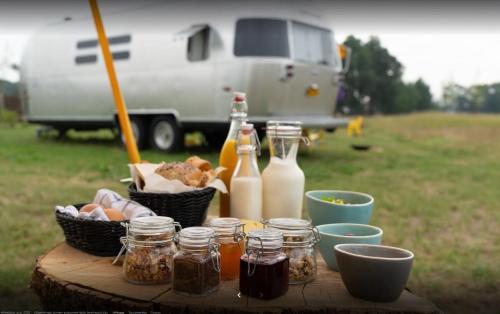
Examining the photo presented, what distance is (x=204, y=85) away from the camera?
579 cm

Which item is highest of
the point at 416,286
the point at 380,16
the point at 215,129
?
the point at 380,16

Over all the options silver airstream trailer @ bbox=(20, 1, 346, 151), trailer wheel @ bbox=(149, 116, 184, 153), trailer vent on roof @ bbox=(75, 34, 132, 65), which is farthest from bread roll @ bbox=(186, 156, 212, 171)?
trailer vent on roof @ bbox=(75, 34, 132, 65)

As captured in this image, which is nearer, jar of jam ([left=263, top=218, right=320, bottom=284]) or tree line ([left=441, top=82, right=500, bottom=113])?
jar of jam ([left=263, top=218, right=320, bottom=284])

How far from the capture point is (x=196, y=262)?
863 mm

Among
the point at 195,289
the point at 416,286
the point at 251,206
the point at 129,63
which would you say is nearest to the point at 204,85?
the point at 129,63

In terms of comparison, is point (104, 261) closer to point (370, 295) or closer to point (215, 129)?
point (370, 295)

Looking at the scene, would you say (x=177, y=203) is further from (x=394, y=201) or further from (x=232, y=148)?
(x=394, y=201)

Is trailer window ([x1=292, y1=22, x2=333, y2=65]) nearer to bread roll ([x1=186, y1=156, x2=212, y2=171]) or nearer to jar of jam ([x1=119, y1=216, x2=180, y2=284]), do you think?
bread roll ([x1=186, y1=156, x2=212, y2=171])

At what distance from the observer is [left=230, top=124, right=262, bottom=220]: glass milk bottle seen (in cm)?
125

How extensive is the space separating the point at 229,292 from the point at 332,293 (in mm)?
202

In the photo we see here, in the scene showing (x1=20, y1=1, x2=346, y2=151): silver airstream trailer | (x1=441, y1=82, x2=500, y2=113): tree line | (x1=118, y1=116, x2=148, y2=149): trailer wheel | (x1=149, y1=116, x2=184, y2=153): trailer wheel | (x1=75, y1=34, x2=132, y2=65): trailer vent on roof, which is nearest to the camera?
(x1=20, y1=1, x2=346, y2=151): silver airstream trailer

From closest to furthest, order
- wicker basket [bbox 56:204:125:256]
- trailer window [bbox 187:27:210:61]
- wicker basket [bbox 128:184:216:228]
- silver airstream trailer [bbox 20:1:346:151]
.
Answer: wicker basket [bbox 56:204:125:256] < wicker basket [bbox 128:184:216:228] < silver airstream trailer [bbox 20:1:346:151] < trailer window [bbox 187:27:210:61]

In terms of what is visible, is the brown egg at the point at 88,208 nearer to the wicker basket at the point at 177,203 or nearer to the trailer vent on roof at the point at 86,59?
the wicker basket at the point at 177,203

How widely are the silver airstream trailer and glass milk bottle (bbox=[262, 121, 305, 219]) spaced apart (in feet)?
11.2
